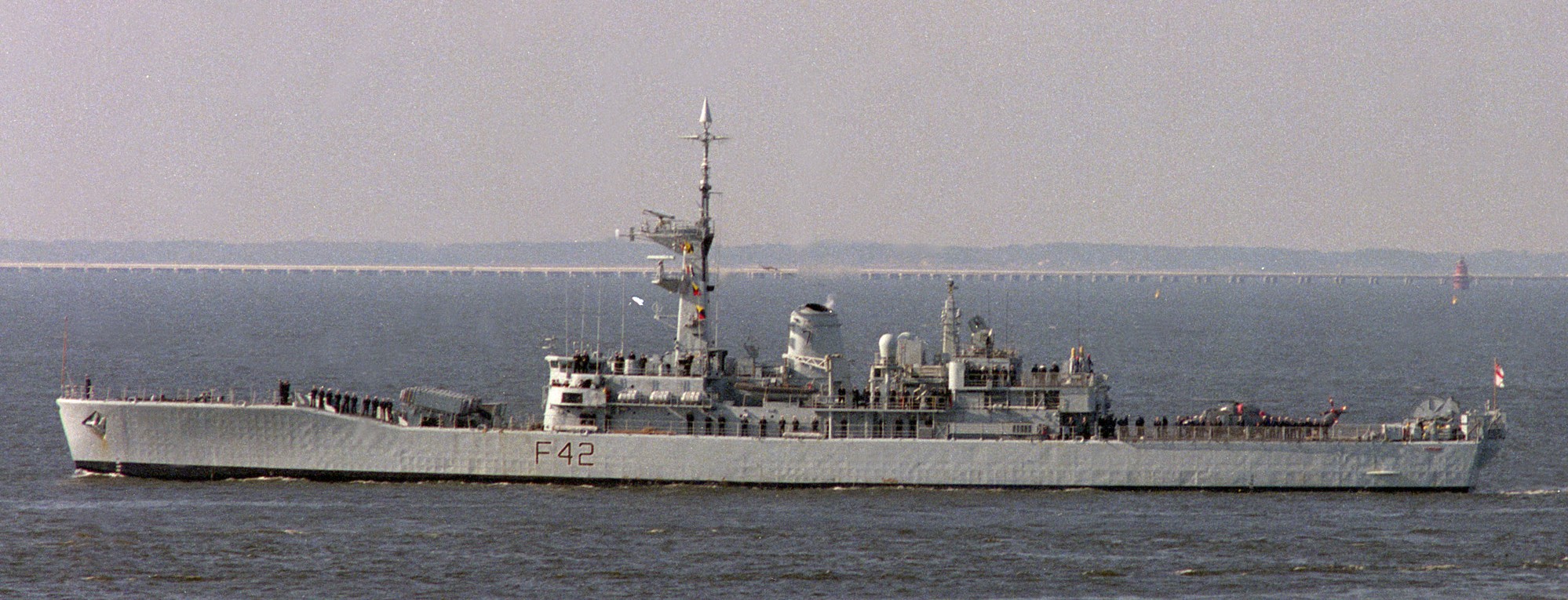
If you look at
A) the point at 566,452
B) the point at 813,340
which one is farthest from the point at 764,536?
the point at 813,340

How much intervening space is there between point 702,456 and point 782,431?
211 centimetres

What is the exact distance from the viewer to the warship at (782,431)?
4103 centimetres

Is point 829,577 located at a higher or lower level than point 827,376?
lower

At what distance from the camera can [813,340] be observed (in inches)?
1716

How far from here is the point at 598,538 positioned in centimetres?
3553

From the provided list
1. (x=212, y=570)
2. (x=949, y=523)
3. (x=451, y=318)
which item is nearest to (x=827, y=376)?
(x=949, y=523)

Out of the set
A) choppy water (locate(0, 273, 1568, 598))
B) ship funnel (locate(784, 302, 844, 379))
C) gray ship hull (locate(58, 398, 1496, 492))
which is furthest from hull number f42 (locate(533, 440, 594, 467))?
ship funnel (locate(784, 302, 844, 379))

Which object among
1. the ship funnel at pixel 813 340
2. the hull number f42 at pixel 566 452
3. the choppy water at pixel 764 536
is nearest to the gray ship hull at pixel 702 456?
the hull number f42 at pixel 566 452

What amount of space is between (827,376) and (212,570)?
15.9 m

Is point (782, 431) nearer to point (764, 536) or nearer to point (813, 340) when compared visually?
point (813, 340)

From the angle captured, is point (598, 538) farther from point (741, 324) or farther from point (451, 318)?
point (451, 318)

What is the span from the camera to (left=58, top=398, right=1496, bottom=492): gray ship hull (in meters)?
41.0

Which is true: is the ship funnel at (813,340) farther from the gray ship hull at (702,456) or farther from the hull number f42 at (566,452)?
the hull number f42 at (566,452)

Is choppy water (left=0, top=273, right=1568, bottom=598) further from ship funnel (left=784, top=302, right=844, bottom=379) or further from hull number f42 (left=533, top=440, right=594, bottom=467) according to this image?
ship funnel (left=784, top=302, right=844, bottom=379)
